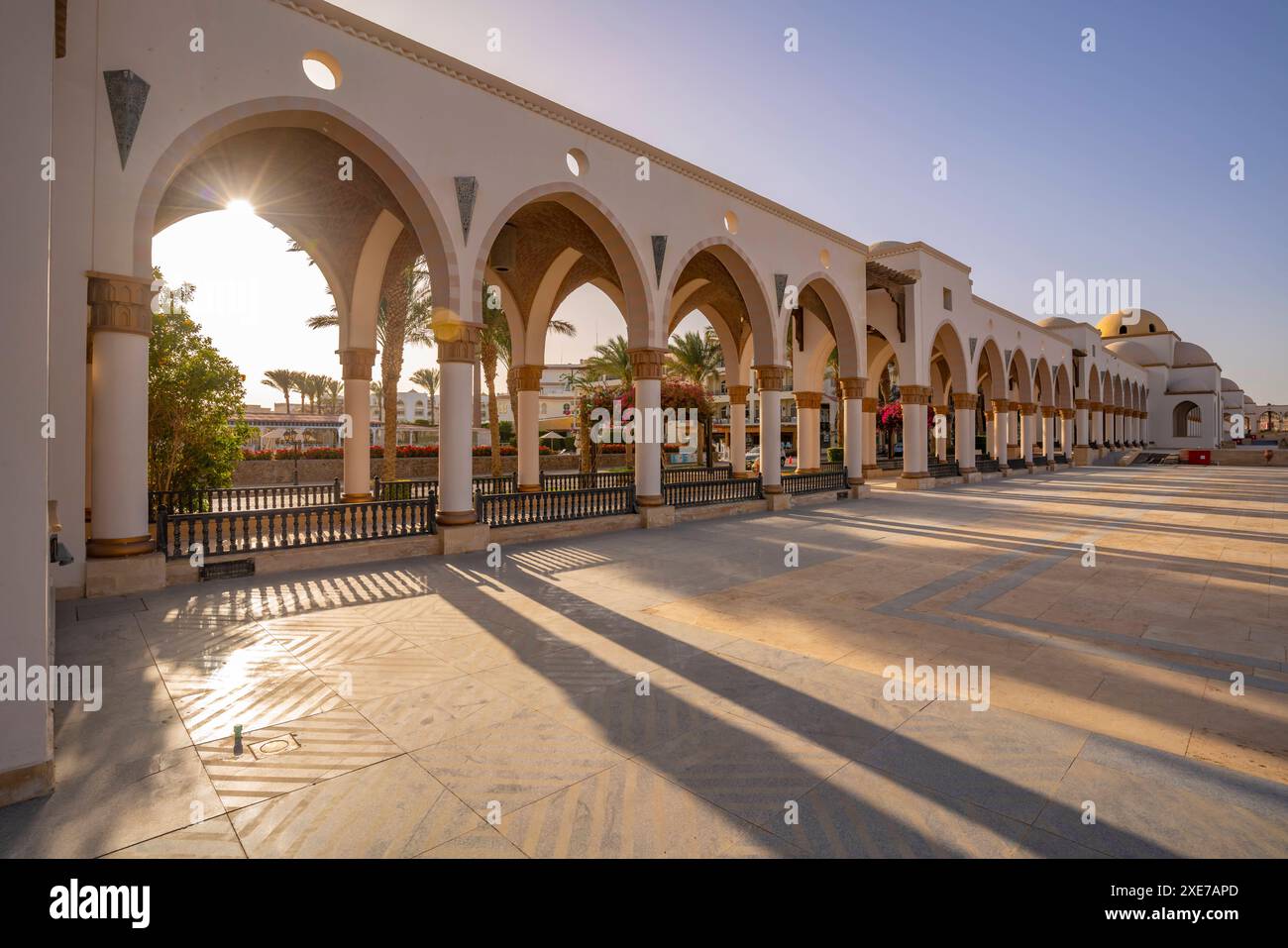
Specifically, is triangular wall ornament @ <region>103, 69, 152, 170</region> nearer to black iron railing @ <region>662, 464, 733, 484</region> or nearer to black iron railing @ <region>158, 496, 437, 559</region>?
black iron railing @ <region>158, 496, 437, 559</region>

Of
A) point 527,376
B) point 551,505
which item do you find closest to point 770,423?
point 527,376

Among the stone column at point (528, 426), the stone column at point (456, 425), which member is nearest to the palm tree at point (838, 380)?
the stone column at point (528, 426)

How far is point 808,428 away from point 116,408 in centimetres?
2183

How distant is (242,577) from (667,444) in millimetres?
26856

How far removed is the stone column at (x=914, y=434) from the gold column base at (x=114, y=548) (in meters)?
23.0

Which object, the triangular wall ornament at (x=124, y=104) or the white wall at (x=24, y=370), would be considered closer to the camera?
the white wall at (x=24, y=370)

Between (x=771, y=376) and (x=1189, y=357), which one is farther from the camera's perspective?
(x=1189, y=357)

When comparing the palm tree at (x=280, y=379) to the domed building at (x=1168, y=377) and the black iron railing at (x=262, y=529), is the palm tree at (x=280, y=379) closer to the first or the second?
the black iron railing at (x=262, y=529)

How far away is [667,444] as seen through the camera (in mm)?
34469

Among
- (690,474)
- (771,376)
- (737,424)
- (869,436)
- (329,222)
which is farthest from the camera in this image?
(869,436)

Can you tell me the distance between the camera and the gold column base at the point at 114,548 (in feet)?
25.2

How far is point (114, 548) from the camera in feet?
25.4

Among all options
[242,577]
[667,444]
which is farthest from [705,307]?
[242,577]

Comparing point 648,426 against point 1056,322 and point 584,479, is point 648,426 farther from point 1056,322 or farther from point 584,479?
point 1056,322
